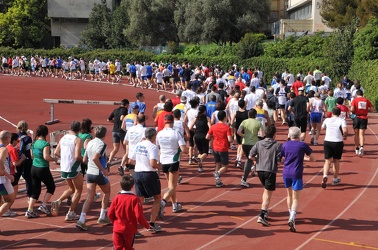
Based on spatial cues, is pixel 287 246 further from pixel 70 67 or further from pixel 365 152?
pixel 70 67

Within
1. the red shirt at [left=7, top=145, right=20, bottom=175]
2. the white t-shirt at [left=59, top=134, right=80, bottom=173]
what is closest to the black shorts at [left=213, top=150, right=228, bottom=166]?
the white t-shirt at [left=59, top=134, right=80, bottom=173]

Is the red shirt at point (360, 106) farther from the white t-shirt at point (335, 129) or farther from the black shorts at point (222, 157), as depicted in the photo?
the black shorts at point (222, 157)

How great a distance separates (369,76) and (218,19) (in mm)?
27756

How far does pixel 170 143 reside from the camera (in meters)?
10.7

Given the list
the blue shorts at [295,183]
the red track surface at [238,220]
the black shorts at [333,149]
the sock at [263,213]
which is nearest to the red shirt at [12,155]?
the red track surface at [238,220]

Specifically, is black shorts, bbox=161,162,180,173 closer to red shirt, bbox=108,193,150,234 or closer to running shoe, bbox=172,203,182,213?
running shoe, bbox=172,203,182,213

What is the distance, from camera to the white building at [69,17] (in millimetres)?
68500

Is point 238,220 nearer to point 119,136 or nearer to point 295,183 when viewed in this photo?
point 295,183

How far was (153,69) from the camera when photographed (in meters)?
41.0

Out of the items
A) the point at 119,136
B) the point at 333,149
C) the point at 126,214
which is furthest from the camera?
the point at 119,136

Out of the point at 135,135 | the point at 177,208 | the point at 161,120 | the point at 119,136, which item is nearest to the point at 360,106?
the point at 161,120

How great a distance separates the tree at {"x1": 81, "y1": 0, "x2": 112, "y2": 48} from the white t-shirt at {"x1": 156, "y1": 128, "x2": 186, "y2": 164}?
175ft

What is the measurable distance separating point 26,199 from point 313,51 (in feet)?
111

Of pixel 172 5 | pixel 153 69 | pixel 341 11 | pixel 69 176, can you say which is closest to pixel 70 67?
pixel 153 69
